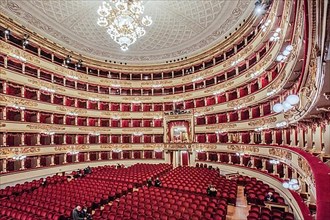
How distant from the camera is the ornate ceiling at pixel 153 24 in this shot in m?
16.2

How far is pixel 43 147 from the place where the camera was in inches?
722

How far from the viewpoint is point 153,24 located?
1953cm

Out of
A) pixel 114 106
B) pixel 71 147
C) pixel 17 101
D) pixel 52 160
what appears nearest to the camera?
pixel 17 101

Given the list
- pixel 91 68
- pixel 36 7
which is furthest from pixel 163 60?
pixel 36 7

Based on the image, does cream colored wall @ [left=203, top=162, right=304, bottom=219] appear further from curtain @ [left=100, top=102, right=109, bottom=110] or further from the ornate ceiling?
curtain @ [left=100, top=102, right=109, bottom=110]

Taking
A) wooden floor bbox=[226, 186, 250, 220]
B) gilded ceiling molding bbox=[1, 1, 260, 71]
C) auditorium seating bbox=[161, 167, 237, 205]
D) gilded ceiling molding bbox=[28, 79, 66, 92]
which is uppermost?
gilded ceiling molding bbox=[1, 1, 260, 71]

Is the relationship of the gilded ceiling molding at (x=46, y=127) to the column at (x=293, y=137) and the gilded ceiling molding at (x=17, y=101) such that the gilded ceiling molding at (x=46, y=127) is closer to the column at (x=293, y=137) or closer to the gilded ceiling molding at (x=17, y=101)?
the gilded ceiling molding at (x=17, y=101)

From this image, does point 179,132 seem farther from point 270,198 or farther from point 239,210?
point 270,198

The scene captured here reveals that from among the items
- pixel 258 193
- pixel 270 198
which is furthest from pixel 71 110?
pixel 270 198

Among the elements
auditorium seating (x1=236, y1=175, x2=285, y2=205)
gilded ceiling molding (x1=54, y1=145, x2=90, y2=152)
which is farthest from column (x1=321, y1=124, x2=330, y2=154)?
gilded ceiling molding (x1=54, y1=145, x2=90, y2=152)

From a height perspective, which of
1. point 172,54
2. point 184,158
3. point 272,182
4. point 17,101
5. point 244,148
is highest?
point 172,54

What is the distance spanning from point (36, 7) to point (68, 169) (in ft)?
46.3

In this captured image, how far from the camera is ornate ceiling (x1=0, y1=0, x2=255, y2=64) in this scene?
16.2 m

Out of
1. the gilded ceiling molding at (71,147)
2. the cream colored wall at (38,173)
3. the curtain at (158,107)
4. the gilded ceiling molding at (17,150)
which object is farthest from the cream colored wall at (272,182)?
the gilded ceiling molding at (17,150)
